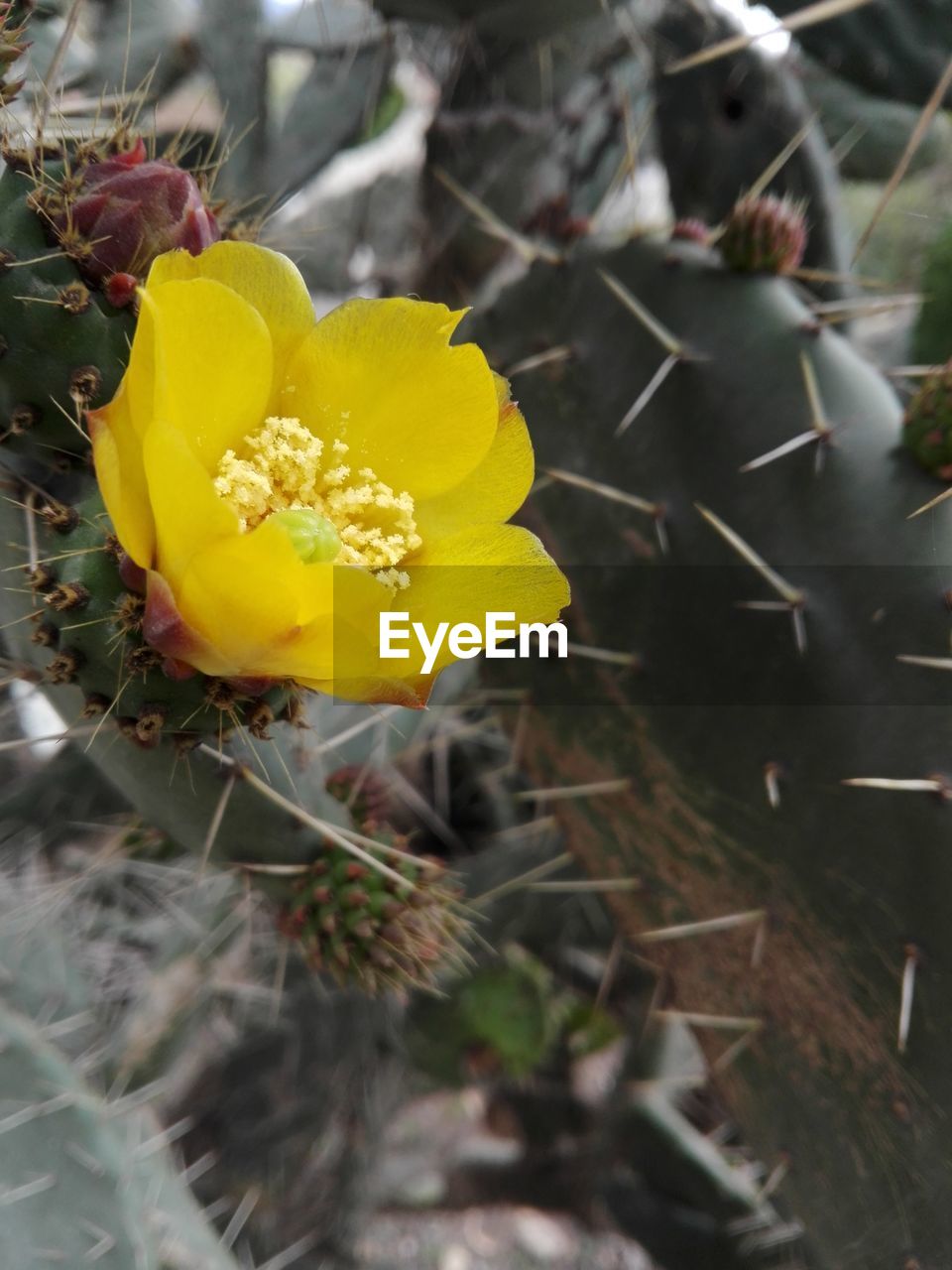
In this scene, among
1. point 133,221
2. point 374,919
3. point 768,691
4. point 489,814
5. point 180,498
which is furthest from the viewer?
point 489,814

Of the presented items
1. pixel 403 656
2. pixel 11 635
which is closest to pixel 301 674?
pixel 403 656

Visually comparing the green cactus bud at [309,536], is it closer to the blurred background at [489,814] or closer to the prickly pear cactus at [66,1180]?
the blurred background at [489,814]

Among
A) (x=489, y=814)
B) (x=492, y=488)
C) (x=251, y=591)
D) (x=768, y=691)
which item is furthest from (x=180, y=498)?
(x=489, y=814)

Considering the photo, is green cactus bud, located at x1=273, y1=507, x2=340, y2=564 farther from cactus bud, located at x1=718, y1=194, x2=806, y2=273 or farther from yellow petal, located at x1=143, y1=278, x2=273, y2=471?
cactus bud, located at x1=718, y1=194, x2=806, y2=273

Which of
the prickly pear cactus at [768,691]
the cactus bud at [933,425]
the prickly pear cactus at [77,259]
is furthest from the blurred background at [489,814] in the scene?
the prickly pear cactus at [77,259]

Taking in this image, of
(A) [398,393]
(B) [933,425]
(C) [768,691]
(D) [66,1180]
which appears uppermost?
(A) [398,393]

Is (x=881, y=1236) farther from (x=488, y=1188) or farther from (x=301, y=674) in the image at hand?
(x=488, y=1188)

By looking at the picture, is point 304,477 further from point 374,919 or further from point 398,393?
point 374,919
